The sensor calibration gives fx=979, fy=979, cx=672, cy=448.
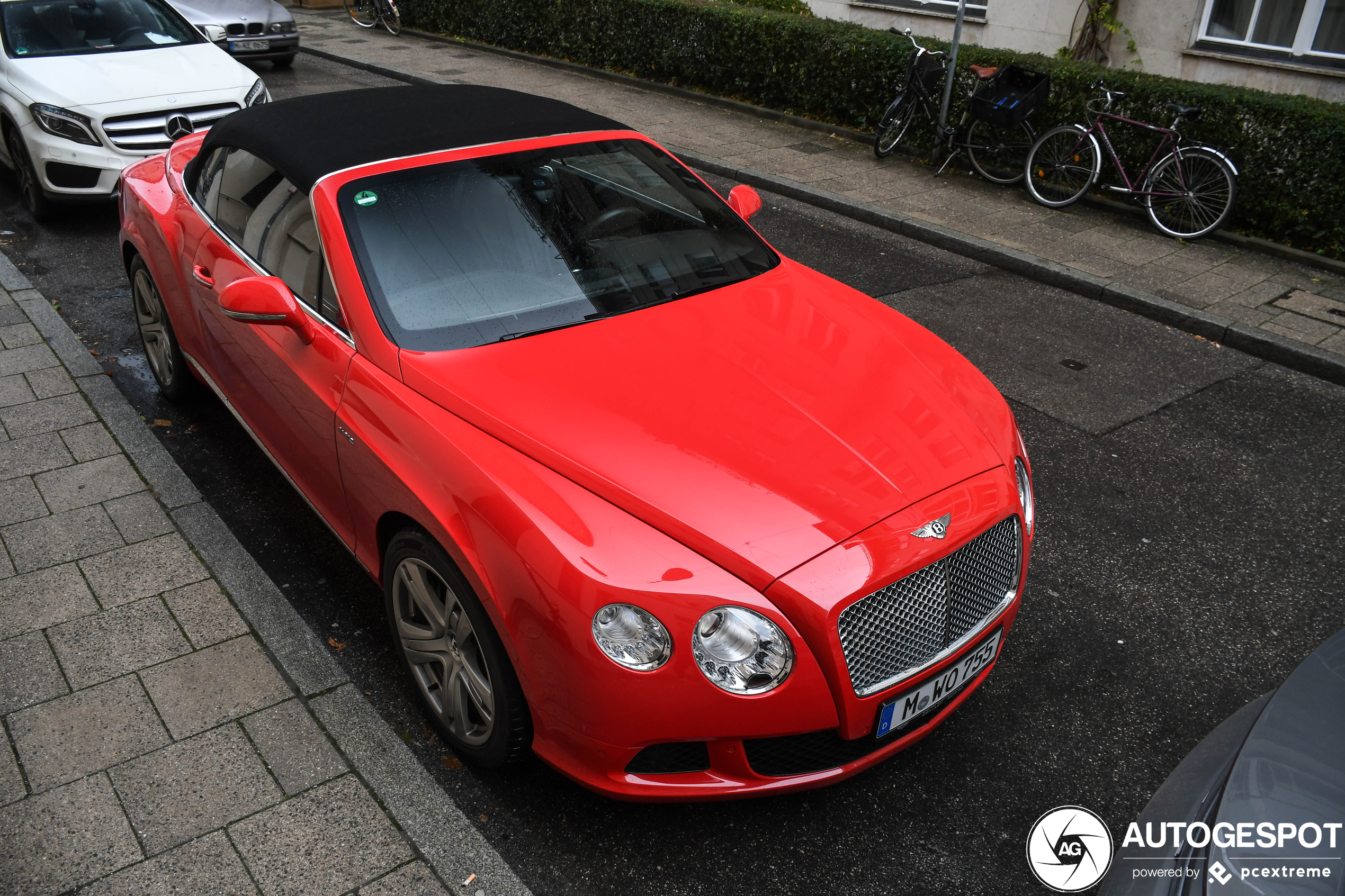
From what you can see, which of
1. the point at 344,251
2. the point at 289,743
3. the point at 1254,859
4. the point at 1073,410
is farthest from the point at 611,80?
the point at 1254,859

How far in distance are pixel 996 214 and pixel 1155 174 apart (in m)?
1.34

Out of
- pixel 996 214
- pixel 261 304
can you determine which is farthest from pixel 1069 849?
pixel 996 214

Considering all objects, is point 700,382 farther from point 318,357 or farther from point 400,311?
point 318,357

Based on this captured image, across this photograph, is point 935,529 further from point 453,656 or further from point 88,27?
point 88,27

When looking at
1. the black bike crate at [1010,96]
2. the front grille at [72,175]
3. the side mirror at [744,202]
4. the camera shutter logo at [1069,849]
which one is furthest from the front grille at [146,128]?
the camera shutter logo at [1069,849]

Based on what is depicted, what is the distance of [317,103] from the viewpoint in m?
4.17

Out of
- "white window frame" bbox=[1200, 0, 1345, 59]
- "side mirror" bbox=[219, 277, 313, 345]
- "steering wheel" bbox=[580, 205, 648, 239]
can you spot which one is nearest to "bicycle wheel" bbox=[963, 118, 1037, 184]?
"white window frame" bbox=[1200, 0, 1345, 59]

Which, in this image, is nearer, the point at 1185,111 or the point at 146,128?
the point at 146,128

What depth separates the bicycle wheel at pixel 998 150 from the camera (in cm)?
962

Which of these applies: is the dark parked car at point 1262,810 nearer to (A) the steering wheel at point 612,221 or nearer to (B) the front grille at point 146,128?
(A) the steering wheel at point 612,221

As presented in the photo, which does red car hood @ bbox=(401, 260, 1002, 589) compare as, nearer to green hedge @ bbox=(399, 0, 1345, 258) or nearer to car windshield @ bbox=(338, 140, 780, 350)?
car windshield @ bbox=(338, 140, 780, 350)

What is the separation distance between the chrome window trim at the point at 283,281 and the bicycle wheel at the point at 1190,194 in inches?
298

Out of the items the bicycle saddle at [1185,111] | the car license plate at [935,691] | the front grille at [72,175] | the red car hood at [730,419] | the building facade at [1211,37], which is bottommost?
the car license plate at [935,691]

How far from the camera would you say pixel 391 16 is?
18.1 m
